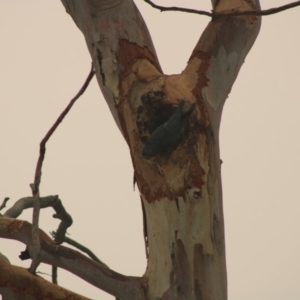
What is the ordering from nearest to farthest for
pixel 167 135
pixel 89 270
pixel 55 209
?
pixel 167 135 < pixel 89 270 < pixel 55 209

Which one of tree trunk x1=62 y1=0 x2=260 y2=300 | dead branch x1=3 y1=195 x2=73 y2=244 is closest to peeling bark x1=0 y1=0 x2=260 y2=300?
tree trunk x1=62 y1=0 x2=260 y2=300

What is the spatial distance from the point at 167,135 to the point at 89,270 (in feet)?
1.84

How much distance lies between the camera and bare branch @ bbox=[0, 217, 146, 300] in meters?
2.83

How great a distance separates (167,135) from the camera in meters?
2.70

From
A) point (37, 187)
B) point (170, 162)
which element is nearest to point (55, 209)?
point (37, 187)

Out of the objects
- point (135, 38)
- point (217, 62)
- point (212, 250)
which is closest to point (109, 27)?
point (135, 38)

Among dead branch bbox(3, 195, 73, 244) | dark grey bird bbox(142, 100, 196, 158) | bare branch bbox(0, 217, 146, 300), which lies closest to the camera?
dark grey bird bbox(142, 100, 196, 158)

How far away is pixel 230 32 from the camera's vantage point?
10.1 ft

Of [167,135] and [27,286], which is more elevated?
[167,135]

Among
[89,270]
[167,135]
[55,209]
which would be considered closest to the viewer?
[167,135]

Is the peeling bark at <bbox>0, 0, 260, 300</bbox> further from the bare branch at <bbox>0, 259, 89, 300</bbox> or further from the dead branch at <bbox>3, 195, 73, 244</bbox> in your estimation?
the dead branch at <bbox>3, 195, 73, 244</bbox>

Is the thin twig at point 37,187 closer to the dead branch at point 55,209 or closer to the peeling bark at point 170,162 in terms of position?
the peeling bark at point 170,162

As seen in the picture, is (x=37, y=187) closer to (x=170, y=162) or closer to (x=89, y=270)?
(x=89, y=270)

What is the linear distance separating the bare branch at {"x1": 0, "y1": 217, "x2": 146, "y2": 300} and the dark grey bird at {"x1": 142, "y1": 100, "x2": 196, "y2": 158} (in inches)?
17.3
